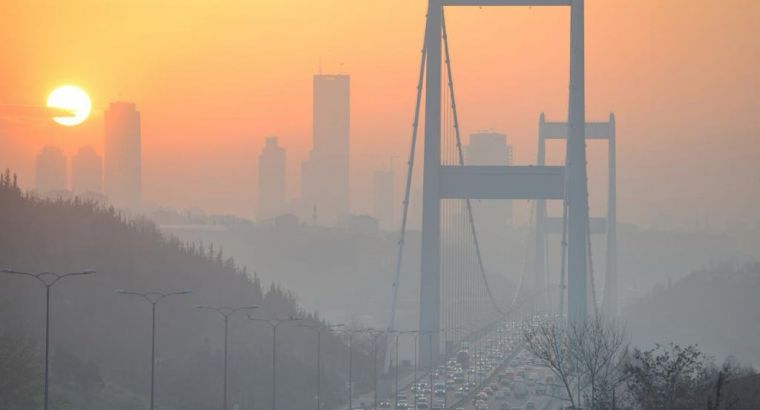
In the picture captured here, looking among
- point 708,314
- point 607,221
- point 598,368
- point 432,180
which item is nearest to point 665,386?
point 598,368

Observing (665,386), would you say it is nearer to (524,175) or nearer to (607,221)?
(524,175)

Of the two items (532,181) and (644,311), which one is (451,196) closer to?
(532,181)

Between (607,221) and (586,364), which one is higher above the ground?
(607,221)

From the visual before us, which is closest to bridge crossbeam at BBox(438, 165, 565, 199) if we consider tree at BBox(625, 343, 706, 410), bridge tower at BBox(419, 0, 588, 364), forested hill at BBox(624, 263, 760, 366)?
bridge tower at BBox(419, 0, 588, 364)

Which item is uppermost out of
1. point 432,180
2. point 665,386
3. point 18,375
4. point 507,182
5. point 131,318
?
point 432,180

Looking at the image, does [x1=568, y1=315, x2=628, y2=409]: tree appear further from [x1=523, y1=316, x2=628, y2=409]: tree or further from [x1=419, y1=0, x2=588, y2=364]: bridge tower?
[x1=419, y1=0, x2=588, y2=364]: bridge tower

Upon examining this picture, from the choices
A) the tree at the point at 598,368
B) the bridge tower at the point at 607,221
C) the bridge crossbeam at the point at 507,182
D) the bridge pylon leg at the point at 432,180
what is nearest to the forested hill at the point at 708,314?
the bridge tower at the point at 607,221

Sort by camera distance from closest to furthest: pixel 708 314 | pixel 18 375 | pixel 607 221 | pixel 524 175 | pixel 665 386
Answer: pixel 665 386
pixel 18 375
pixel 524 175
pixel 607 221
pixel 708 314
